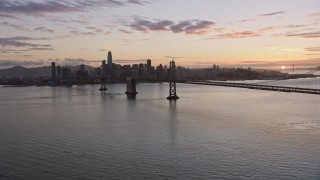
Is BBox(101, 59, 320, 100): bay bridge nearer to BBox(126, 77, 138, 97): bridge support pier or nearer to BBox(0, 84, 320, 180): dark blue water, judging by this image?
BBox(0, 84, 320, 180): dark blue water

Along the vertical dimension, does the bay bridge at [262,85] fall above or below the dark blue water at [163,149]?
above

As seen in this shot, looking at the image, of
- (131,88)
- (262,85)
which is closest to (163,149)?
(262,85)

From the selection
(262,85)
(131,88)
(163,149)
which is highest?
(262,85)

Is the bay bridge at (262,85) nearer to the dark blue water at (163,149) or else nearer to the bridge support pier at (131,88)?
the dark blue water at (163,149)

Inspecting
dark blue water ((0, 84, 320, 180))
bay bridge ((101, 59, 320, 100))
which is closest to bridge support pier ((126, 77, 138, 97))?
bay bridge ((101, 59, 320, 100))

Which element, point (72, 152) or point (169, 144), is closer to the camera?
point (72, 152)

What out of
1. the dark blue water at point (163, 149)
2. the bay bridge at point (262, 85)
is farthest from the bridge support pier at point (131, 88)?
the dark blue water at point (163, 149)

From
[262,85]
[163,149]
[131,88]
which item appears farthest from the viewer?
[131,88]

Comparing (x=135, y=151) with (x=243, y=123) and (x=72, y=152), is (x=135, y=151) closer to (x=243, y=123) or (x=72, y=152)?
(x=72, y=152)

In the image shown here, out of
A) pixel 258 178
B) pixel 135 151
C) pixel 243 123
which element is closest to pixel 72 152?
pixel 135 151

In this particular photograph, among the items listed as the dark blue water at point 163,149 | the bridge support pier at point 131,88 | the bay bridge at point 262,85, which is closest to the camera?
the dark blue water at point 163,149

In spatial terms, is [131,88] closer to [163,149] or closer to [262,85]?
[262,85]
